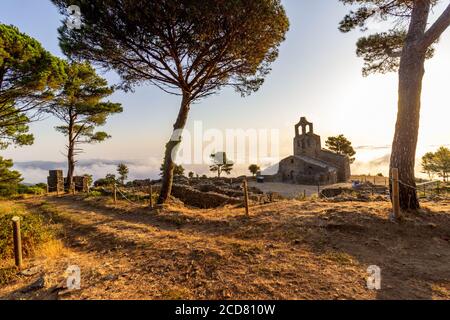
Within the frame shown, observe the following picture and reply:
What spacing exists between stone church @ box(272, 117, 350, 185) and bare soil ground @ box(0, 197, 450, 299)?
88.9 ft

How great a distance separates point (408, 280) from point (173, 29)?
1024 cm

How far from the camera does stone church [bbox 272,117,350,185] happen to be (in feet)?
110

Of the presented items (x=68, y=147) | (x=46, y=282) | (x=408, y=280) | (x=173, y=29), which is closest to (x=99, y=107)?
(x=68, y=147)

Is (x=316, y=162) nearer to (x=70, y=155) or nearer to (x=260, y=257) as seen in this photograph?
(x=70, y=155)

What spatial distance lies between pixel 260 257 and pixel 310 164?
32.0 meters

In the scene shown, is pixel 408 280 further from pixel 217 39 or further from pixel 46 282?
pixel 217 39

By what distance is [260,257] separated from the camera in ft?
15.5

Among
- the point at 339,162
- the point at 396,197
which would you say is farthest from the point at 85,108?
the point at 339,162

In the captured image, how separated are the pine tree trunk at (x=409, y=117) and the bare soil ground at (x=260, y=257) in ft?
2.53

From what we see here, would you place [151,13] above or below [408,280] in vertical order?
above

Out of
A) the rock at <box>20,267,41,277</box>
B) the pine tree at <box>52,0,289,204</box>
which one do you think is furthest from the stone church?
the rock at <box>20,267,41,277</box>

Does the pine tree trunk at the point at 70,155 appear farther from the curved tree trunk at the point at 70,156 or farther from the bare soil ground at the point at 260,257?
the bare soil ground at the point at 260,257

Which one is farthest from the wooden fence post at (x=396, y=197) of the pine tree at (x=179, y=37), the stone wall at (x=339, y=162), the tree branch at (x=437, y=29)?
the stone wall at (x=339, y=162)
